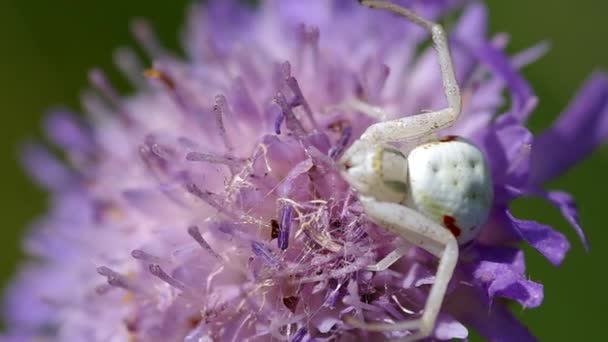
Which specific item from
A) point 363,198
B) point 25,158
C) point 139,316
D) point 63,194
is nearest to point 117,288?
point 139,316

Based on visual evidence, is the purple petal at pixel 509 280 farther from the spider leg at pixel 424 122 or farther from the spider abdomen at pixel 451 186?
the spider leg at pixel 424 122

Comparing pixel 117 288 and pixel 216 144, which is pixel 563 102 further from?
pixel 117 288

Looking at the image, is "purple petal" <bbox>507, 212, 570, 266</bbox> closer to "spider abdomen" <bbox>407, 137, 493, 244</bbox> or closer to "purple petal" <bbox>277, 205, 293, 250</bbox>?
"spider abdomen" <bbox>407, 137, 493, 244</bbox>

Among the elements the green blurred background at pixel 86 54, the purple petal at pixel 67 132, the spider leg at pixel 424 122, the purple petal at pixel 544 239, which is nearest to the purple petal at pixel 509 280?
the purple petal at pixel 544 239

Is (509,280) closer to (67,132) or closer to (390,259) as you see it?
(390,259)

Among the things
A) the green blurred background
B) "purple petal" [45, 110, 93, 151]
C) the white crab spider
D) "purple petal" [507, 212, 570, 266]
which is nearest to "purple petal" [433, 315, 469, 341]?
the white crab spider
